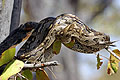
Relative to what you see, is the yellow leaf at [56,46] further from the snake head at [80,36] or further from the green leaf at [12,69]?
the green leaf at [12,69]

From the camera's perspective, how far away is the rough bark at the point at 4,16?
6.70 feet

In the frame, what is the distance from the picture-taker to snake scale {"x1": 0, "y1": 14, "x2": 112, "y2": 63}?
1.79m

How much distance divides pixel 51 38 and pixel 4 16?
18.2 inches

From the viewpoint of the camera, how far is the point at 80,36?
190 centimetres

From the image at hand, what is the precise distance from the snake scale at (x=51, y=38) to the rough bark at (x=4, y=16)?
0.08m

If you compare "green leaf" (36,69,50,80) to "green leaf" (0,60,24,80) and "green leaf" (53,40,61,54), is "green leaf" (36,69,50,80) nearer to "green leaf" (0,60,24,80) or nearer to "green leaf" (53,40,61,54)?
"green leaf" (53,40,61,54)

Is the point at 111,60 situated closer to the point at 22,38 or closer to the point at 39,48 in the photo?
the point at 39,48

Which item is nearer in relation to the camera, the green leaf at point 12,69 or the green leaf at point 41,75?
the green leaf at point 12,69

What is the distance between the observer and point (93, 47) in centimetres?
197

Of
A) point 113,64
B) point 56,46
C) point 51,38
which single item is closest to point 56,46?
point 56,46

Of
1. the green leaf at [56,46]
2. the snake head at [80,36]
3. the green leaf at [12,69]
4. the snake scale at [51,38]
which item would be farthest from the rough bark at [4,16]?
the green leaf at [12,69]

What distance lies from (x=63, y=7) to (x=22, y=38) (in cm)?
513

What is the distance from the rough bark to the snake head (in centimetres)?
41

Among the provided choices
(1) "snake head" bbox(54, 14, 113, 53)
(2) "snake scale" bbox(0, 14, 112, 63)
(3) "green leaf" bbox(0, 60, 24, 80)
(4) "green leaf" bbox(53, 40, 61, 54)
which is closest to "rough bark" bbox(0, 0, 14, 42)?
(2) "snake scale" bbox(0, 14, 112, 63)
